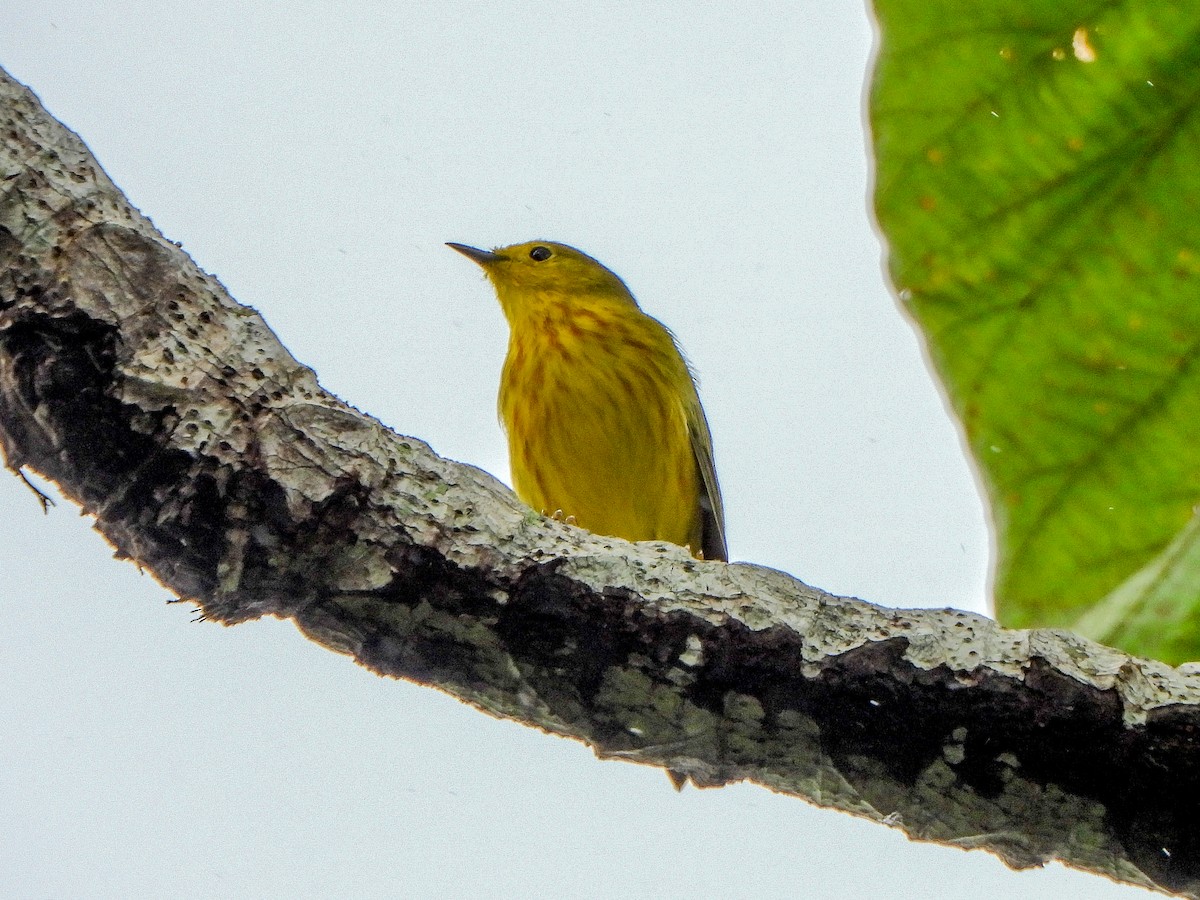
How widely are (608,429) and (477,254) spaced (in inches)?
52.6

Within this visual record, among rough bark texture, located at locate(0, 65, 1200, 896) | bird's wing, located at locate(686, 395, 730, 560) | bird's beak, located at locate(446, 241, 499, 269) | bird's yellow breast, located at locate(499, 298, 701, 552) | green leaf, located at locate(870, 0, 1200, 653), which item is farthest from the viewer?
bird's beak, located at locate(446, 241, 499, 269)

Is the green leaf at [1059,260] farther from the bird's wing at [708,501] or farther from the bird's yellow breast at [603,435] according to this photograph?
the bird's wing at [708,501]

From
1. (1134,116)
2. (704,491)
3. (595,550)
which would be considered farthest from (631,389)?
(595,550)

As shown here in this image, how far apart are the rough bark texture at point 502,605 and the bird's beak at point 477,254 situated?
13.2ft

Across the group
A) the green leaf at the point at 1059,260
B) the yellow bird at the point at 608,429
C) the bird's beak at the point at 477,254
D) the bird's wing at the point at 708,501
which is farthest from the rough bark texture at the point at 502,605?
the bird's beak at the point at 477,254

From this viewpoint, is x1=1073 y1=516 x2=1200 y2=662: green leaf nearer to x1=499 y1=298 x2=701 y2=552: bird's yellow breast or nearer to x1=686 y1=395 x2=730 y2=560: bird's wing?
x1=499 y1=298 x2=701 y2=552: bird's yellow breast

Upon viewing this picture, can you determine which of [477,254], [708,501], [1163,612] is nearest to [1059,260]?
[1163,612]

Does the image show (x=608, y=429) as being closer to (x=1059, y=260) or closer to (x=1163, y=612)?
(x=1059, y=260)

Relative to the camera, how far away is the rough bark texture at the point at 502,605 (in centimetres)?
152

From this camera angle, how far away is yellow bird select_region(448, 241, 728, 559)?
488 cm

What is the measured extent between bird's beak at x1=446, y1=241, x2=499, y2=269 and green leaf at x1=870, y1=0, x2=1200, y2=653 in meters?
3.73

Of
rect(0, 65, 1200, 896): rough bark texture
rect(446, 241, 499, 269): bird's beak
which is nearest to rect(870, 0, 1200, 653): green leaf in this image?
rect(0, 65, 1200, 896): rough bark texture

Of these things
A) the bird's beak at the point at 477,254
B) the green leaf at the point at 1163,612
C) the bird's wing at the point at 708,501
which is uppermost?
the bird's beak at the point at 477,254

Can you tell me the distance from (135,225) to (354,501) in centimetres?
49
